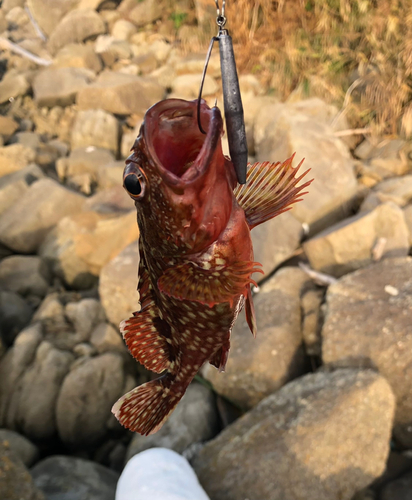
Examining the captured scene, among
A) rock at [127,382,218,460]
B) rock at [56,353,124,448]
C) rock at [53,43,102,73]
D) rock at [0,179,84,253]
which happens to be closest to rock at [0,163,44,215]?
rock at [0,179,84,253]

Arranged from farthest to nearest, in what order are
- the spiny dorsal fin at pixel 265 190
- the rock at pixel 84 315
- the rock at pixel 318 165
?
the rock at pixel 318 165 < the rock at pixel 84 315 < the spiny dorsal fin at pixel 265 190

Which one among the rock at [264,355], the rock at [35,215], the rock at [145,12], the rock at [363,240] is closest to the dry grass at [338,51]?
the rock at [363,240]

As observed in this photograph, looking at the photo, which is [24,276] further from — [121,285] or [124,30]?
[124,30]

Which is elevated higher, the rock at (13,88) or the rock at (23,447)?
the rock at (13,88)

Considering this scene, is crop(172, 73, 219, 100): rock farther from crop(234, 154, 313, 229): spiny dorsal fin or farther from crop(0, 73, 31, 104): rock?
crop(234, 154, 313, 229): spiny dorsal fin

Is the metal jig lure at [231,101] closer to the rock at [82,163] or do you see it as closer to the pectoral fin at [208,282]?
the pectoral fin at [208,282]

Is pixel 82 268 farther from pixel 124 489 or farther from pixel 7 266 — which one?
pixel 124 489
